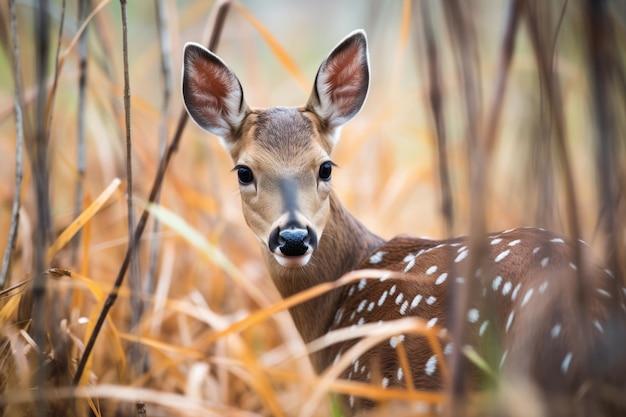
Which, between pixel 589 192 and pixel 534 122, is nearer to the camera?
pixel 534 122

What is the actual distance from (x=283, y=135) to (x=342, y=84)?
42 cm

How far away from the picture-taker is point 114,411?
310cm

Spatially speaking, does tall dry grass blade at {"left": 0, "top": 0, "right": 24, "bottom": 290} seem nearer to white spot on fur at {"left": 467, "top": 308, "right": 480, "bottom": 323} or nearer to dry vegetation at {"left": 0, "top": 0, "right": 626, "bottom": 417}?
dry vegetation at {"left": 0, "top": 0, "right": 626, "bottom": 417}

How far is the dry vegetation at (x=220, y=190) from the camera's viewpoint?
168 centimetres

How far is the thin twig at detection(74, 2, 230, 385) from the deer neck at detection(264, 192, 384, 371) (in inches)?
24.0

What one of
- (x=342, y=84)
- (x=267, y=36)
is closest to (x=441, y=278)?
(x=342, y=84)

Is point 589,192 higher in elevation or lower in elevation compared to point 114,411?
higher

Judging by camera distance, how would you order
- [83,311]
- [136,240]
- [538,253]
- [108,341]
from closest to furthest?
1. [538,253]
2. [136,240]
3. [108,341]
4. [83,311]

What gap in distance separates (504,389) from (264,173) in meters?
1.48

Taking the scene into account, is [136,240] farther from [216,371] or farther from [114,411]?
[216,371]

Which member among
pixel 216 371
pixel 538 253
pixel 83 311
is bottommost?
pixel 216 371

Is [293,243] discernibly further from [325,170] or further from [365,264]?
[365,264]

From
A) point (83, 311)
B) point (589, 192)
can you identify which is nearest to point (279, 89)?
point (589, 192)

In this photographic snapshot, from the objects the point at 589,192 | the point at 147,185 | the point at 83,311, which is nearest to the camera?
the point at 83,311
